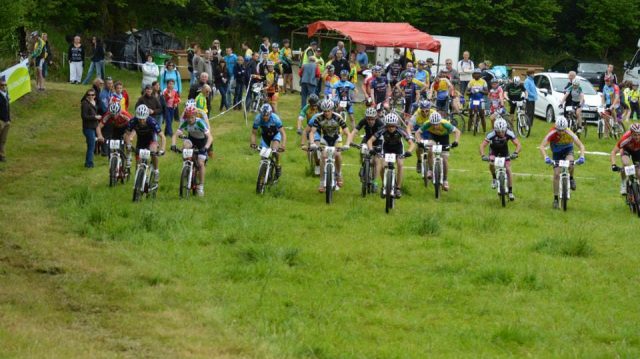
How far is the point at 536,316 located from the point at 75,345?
202 inches

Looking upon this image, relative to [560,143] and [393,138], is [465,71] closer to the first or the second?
[560,143]

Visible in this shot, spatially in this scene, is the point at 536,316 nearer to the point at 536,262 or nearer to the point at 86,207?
the point at 536,262

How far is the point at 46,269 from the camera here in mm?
13539

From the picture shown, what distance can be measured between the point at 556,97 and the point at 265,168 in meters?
18.2

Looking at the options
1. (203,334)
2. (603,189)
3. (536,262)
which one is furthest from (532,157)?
(203,334)

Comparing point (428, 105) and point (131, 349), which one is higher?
point (428, 105)

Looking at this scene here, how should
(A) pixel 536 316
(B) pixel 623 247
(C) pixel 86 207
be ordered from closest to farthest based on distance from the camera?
(A) pixel 536 316
(B) pixel 623 247
(C) pixel 86 207

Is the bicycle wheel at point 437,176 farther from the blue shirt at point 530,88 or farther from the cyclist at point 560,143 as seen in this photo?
the blue shirt at point 530,88

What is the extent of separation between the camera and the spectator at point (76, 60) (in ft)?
124

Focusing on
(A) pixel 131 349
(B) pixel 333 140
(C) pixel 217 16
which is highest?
(C) pixel 217 16

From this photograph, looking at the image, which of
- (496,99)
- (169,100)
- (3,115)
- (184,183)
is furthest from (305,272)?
(496,99)

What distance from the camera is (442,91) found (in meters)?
31.0

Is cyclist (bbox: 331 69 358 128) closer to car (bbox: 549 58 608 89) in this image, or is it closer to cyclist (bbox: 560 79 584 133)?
cyclist (bbox: 560 79 584 133)

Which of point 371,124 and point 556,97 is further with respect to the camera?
point 556,97
